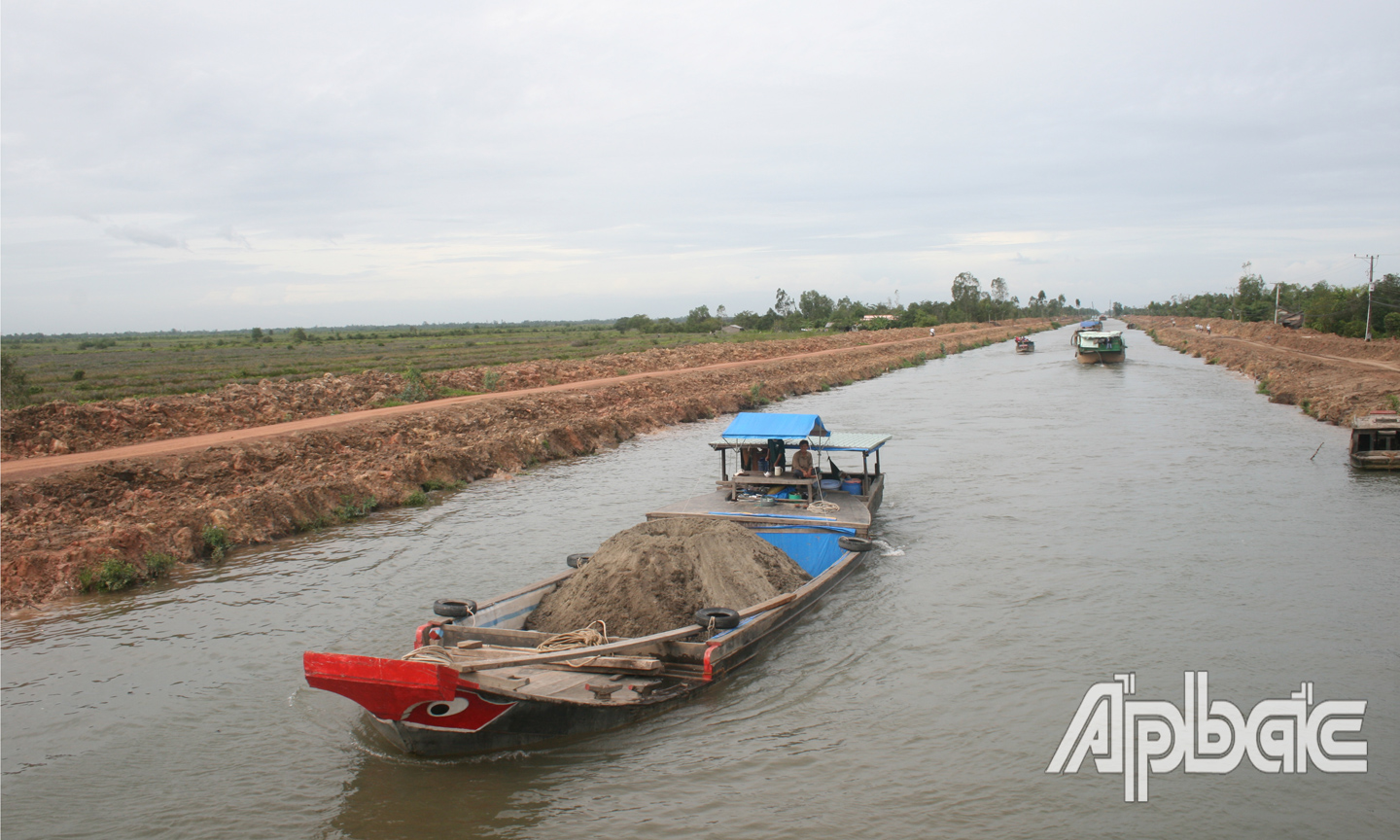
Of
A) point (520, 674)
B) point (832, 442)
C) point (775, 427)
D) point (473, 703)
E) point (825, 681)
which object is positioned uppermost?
point (775, 427)

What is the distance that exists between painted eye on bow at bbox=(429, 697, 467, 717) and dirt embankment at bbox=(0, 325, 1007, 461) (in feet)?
57.8

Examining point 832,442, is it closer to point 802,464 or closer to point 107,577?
point 802,464

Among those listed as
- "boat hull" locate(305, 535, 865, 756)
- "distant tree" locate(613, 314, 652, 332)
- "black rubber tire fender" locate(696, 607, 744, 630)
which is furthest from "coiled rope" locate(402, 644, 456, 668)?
"distant tree" locate(613, 314, 652, 332)

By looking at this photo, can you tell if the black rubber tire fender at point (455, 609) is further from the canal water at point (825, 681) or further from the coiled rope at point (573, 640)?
the canal water at point (825, 681)

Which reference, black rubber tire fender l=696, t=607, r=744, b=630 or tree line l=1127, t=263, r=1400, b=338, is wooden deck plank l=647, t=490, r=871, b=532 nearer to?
black rubber tire fender l=696, t=607, r=744, b=630

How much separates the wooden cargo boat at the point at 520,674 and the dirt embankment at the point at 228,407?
1642cm

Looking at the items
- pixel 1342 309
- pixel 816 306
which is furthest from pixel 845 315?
pixel 1342 309

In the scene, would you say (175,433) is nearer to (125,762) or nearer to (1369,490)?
(125,762)

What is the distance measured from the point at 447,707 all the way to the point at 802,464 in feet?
26.6

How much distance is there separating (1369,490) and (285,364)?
52.1 metres

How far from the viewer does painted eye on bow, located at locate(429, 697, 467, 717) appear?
→ 6.95 metres

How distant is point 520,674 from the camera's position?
7820mm

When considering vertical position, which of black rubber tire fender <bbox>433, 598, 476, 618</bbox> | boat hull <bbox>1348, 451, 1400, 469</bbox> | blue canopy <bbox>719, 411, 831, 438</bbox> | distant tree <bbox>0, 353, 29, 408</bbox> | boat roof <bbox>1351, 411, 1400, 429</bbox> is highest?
distant tree <bbox>0, 353, 29, 408</bbox>

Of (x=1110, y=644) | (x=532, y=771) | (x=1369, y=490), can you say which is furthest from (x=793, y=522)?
(x=1369, y=490)
